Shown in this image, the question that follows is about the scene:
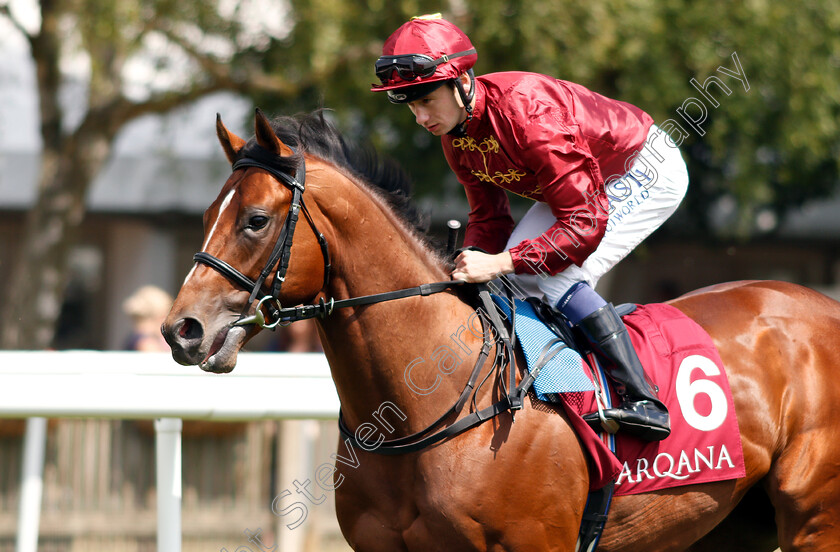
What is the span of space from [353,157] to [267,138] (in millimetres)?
389

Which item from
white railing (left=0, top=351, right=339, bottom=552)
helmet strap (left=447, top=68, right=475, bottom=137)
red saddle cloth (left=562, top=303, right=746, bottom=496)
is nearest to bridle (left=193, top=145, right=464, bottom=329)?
helmet strap (left=447, top=68, right=475, bottom=137)

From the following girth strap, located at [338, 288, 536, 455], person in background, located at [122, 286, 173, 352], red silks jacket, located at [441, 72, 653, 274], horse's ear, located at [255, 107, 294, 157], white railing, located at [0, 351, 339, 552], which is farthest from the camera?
person in background, located at [122, 286, 173, 352]

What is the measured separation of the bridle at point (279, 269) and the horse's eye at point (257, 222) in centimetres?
6

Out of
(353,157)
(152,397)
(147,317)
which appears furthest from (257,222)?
(147,317)

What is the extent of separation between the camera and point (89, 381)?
3.26 meters

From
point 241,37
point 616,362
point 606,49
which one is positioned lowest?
point 616,362

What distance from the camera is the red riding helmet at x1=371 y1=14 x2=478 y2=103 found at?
257 centimetres

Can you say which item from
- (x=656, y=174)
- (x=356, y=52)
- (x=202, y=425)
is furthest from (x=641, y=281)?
(x=656, y=174)

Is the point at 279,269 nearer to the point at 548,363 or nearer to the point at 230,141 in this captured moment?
the point at 230,141

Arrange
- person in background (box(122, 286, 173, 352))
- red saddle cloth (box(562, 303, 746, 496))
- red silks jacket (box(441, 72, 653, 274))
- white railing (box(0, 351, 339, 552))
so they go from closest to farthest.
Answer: red silks jacket (box(441, 72, 653, 274)) < red saddle cloth (box(562, 303, 746, 496)) < white railing (box(0, 351, 339, 552)) < person in background (box(122, 286, 173, 352))

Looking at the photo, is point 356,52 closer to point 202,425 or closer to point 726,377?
point 202,425

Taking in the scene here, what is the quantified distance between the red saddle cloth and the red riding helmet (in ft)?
3.47

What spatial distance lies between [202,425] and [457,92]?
3.37m

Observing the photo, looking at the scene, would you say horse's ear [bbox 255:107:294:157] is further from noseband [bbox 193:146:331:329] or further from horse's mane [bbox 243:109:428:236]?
horse's mane [bbox 243:109:428:236]
